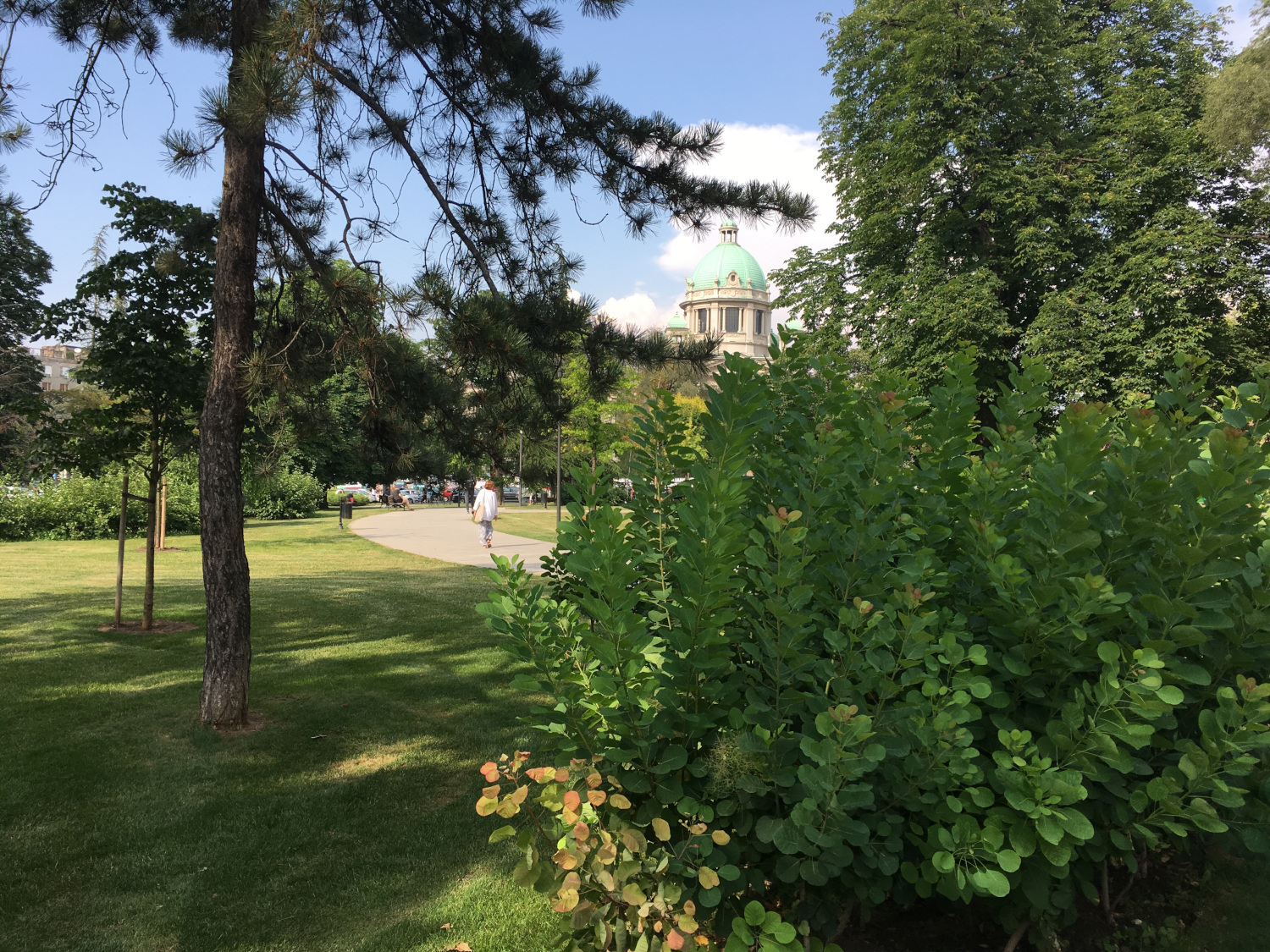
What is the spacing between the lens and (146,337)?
8.03 meters

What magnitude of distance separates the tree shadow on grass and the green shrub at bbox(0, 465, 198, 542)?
55.9 ft

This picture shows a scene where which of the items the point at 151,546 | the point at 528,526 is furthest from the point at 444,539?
the point at 151,546

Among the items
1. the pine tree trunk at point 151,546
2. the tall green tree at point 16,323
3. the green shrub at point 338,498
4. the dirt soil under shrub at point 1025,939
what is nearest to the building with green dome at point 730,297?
the green shrub at point 338,498

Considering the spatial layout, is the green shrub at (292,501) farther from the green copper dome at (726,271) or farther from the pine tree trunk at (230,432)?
the green copper dome at (726,271)

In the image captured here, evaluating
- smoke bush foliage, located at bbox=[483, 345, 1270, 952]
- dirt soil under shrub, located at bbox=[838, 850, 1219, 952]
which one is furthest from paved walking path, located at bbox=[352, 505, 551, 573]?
smoke bush foliage, located at bbox=[483, 345, 1270, 952]

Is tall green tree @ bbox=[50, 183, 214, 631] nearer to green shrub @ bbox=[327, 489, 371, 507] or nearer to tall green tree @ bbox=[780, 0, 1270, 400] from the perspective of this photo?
tall green tree @ bbox=[780, 0, 1270, 400]

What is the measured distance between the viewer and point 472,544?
71.4ft

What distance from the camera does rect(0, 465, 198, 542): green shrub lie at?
22.3 meters

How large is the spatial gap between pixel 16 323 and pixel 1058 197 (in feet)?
124

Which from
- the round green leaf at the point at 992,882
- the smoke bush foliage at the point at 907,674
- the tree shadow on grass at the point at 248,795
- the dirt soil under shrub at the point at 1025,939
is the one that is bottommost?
the tree shadow on grass at the point at 248,795

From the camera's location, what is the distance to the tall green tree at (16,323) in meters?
20.4

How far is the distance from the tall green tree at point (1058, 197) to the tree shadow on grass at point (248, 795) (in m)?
16.7

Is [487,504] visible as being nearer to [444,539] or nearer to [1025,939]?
[444,539]

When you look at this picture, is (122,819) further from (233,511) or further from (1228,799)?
(1228,799)
